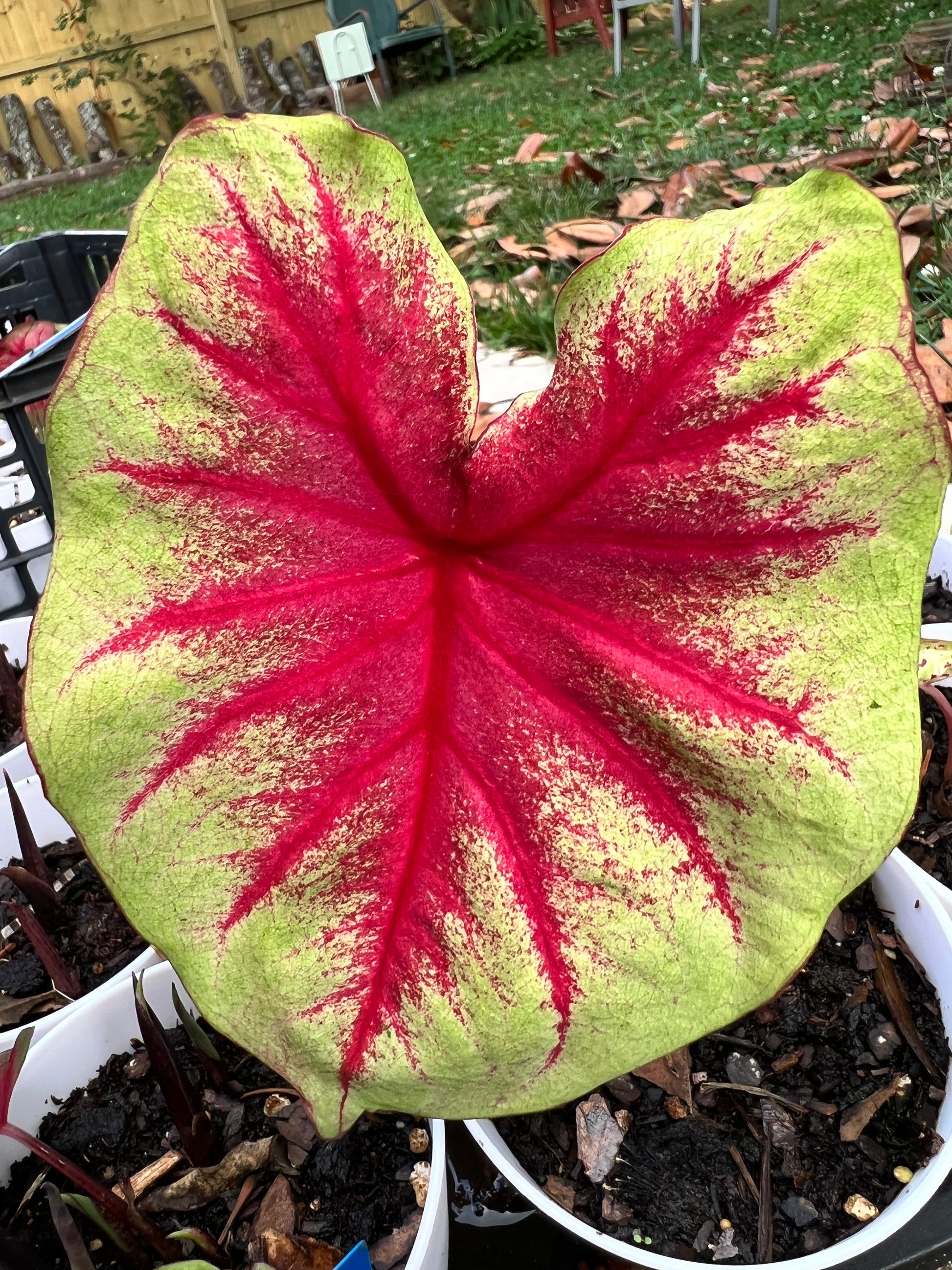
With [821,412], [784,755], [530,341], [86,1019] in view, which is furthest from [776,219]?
[530,341]

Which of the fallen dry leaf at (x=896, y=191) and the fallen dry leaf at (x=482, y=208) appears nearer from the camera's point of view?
the fallen dry leaf at (x=896, y=191)

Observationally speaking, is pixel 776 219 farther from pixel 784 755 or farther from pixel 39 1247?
pixel 39 1247

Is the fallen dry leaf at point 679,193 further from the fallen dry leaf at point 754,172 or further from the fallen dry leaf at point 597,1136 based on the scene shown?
the fallen dry leaf at point 597,1136

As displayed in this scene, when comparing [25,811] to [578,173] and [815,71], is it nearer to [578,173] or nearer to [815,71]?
[578,173]

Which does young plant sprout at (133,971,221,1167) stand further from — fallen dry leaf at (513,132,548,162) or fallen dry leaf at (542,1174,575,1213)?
fallen dry leaf at (513,132,548,162)

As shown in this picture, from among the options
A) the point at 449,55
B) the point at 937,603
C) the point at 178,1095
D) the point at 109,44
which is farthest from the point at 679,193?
the point at 109,44

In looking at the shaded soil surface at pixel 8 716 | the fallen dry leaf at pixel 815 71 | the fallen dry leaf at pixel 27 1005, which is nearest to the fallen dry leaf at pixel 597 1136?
the fallen dry leaf at pixel 27 1005
